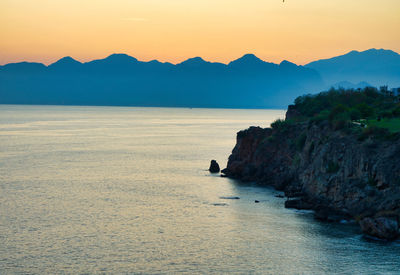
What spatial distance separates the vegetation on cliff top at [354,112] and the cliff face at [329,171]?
4.41ft

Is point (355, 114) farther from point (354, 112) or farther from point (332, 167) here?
point (332, 167)

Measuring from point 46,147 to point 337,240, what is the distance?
8911cm

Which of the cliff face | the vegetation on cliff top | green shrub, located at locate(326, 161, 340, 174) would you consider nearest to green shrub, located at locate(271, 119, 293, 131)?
the vegetation on cliff top

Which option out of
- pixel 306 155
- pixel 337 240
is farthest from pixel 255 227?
pixel 306 155

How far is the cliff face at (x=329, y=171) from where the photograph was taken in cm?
4678

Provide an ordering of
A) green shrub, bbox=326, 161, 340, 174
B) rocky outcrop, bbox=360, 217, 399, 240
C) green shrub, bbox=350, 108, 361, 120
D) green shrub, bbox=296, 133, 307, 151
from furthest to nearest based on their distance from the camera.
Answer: green shrub, bbox=296, 133, 307, 151, green shrub, bbox=350, 108, 361, 120, green shrub, bbox=326, 161, 340, 174, rocky outcrop, bbox=360, 217, 399, 240

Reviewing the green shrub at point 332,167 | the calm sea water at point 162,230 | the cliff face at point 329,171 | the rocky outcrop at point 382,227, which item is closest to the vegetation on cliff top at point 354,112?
the cliff face at point 329,171

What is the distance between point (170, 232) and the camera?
4600cm

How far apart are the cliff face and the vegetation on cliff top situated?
1.34 metres

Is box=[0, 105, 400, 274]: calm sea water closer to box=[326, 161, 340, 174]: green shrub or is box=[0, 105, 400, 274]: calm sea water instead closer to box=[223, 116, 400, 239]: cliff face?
box=[223, 116, 400, 239]: cliff face

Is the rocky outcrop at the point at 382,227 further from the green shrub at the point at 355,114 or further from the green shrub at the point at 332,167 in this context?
the green shrub at the point at 355,114

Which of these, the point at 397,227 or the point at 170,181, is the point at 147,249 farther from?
the point at 170,181

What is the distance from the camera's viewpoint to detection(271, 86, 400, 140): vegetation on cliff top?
57.7m

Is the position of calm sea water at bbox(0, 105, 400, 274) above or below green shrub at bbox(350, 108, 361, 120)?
below
